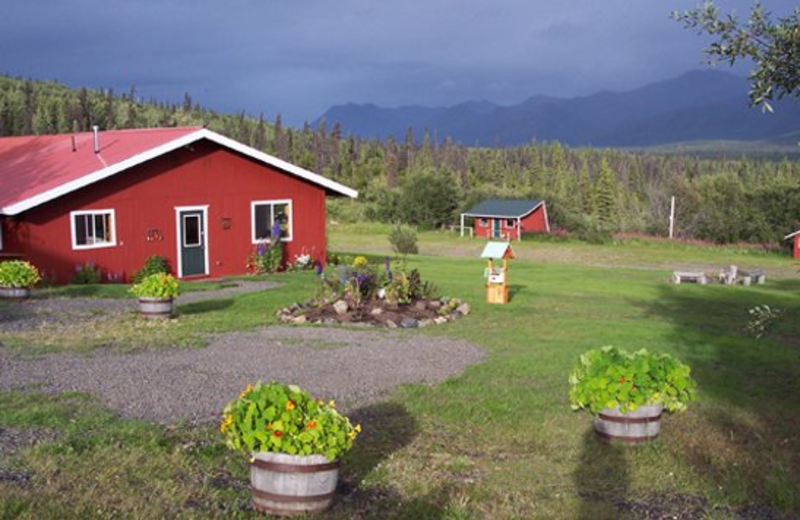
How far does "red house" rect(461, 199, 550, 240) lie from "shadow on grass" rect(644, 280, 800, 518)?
166 feet

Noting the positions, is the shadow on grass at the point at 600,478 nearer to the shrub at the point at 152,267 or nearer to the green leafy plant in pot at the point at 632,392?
the green leafy plant in pot at the point at 632,392

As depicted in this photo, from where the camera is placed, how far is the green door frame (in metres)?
24.9

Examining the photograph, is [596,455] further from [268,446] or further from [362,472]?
[268,446]

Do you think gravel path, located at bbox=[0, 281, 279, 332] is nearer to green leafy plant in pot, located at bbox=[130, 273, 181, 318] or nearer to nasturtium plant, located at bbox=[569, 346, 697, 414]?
green leafy plant in pot, located at bbox=[130, 273, 181, 318]

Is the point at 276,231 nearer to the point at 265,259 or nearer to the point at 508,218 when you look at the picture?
the point at 265,259

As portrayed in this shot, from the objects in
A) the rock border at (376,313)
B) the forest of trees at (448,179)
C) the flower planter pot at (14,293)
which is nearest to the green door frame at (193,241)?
the flower planter pot at (14,293)

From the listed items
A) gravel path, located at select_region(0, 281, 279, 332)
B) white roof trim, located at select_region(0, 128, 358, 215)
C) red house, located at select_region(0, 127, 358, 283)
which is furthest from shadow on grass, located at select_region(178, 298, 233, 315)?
red house, located at select_region(0, 127, 358, 283)

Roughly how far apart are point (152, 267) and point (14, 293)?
6.11 meters

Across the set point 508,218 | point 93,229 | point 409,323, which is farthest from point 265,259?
point 508,218

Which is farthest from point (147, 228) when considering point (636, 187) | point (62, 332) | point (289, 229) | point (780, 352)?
point (636, 187)

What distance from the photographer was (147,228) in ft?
79.2

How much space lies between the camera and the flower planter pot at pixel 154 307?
50.2 feet

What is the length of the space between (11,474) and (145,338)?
720cm

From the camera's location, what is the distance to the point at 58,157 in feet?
85.1
